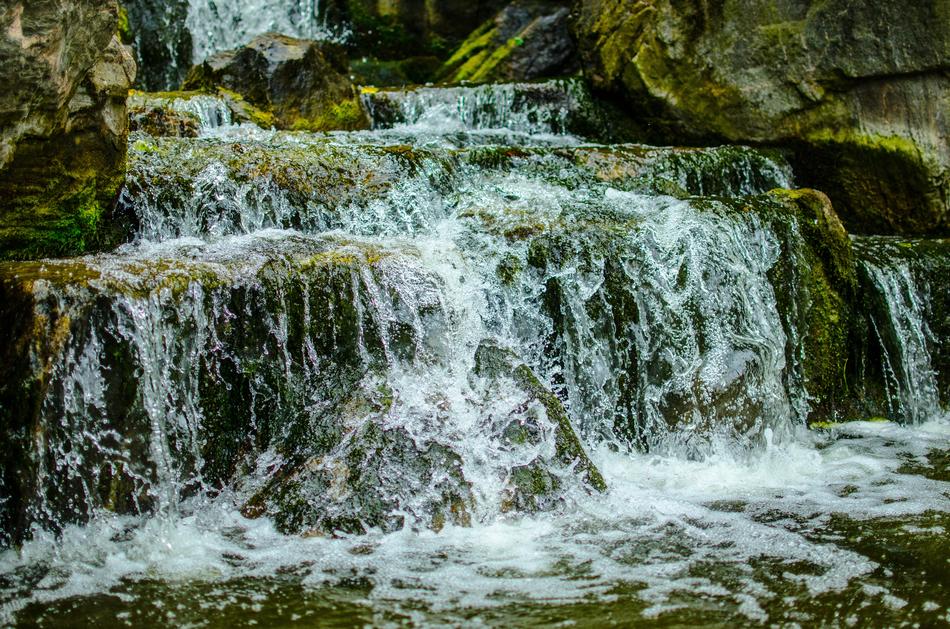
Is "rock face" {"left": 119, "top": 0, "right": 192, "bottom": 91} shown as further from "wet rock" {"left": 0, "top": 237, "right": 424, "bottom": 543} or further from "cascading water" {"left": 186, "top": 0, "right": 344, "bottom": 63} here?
"wet rock" {"left": 0, "top": 237, "right": 424, "bottom": 543}

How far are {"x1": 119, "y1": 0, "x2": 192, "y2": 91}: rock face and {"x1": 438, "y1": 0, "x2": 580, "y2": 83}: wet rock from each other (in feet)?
10.9

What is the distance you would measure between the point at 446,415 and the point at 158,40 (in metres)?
8.23

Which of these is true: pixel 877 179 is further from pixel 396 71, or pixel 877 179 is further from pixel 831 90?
pixel 396 71

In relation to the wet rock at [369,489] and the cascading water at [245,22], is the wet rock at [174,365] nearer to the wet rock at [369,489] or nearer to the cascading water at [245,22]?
the wet rock at [369,489]

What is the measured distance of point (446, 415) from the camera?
168 inches

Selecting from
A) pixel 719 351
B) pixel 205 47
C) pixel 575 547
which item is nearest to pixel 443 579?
pixel 575 547

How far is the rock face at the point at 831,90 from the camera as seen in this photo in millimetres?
7301

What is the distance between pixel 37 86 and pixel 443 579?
2787 mm

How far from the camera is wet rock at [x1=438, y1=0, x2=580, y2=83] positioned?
10570 mm

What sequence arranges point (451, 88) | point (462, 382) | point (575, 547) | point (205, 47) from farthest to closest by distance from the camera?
point (205, 47)
point (451, 88)
point (462, 382)
point (575, 547)

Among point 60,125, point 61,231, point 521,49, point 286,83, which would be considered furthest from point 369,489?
point 521,49

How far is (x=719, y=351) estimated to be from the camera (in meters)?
5.27

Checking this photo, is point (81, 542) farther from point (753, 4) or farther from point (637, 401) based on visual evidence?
point (753, 4)

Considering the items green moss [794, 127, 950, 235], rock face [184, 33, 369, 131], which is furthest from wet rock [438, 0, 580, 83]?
green moss [794, 127, 950, 235]
